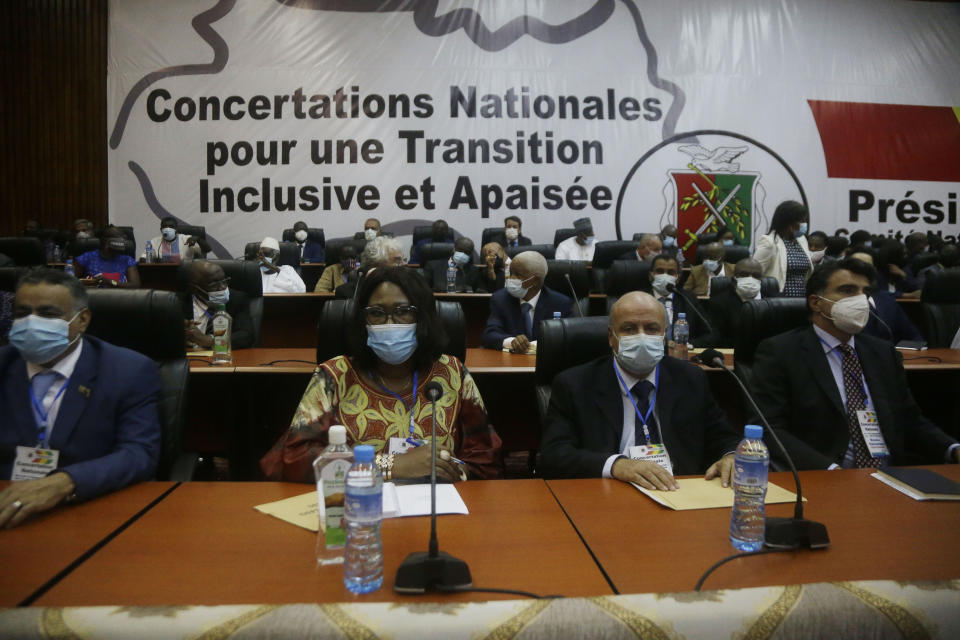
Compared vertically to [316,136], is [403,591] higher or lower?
A: lower

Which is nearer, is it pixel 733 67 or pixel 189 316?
pixel 189 316

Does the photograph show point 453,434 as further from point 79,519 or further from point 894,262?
point 894,262

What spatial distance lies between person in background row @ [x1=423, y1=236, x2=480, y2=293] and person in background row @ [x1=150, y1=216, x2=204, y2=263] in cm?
342

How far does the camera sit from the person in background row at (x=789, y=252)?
537 centimetres

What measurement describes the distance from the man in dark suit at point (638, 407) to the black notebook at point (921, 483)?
16.2 inches

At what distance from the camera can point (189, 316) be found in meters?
3.64

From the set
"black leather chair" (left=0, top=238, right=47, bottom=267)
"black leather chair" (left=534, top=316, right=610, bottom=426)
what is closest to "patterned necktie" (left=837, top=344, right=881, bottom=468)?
"black leather chair" (left=534, top=316, right=610, bottom=426)

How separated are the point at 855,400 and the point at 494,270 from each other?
177 inches

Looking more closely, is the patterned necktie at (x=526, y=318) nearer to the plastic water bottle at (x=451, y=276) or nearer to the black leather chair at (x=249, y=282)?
the black leather chair at (x=249, y=282)

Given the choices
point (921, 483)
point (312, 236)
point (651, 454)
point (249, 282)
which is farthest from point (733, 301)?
point (312, 236)

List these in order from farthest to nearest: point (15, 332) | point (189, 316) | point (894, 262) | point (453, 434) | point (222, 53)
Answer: point (222, 53), point (894, 262), point (189, 316), point (453, 434), point (15, 332)

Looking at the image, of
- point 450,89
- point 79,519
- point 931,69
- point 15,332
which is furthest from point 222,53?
point 931,69

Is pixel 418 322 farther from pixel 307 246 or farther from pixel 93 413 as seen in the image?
pixel 307 246

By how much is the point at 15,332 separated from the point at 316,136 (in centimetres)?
804
